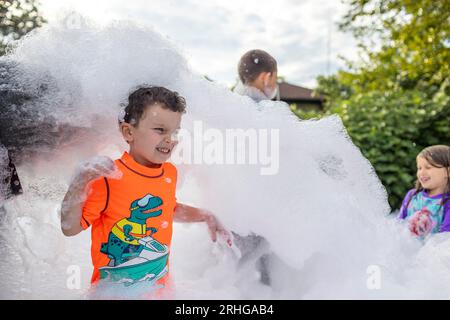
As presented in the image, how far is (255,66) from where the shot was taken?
2.69 metres

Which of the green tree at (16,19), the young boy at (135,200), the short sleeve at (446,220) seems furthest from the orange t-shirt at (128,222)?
the short sleeve at (446,220)

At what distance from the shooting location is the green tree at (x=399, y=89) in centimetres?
559

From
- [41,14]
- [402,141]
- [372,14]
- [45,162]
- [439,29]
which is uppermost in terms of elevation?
[372,14]

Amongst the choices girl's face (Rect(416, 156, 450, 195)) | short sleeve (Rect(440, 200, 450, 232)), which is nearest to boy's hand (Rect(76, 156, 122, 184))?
short sleeve (Rect(440, 200, 450, 232))

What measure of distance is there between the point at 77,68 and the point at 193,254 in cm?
95

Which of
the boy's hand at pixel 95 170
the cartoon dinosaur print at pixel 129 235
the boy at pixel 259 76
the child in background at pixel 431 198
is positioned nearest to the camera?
the boy's hand at pixel 95 170

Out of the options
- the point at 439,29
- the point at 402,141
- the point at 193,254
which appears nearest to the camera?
the point at 193,254

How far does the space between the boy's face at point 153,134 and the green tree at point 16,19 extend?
62cm

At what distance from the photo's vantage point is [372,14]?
984 cm

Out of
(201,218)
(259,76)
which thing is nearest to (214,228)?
(201,218)

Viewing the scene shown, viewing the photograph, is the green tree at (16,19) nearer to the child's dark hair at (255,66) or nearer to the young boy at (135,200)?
the young boy at (135,200)

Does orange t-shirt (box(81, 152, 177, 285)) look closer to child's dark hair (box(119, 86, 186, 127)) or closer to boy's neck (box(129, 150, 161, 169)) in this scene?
boy's neck (box(129, 150, 161, 169))
